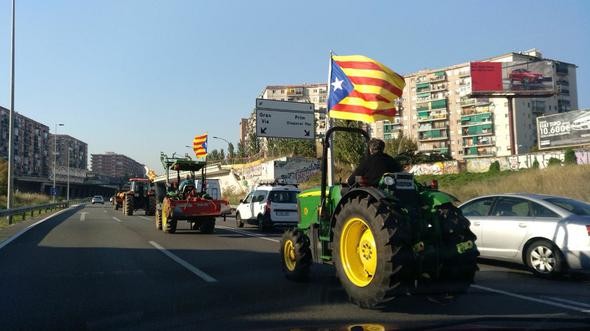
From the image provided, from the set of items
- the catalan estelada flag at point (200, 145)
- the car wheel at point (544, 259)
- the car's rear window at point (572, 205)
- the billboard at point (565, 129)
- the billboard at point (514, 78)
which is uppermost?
the billboard at point (514, 78)

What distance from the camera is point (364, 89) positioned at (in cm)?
1848

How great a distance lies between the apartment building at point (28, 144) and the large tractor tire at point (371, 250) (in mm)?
141921

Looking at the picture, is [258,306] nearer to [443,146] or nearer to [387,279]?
[387,279]

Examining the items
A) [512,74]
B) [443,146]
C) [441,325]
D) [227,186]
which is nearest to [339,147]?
[227,186]

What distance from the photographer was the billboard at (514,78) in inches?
2857

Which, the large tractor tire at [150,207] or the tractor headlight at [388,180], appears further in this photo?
the large tractor tire at [150,207]

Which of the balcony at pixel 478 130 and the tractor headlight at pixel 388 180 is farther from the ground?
the balcony at pixel 478 130

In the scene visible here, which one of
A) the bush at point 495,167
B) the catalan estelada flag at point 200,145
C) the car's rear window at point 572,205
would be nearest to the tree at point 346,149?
the catalan estelada flag at point 200,145

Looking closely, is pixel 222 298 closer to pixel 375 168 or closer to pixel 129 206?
pixel 375 168

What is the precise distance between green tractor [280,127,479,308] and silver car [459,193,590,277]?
3.37 metres

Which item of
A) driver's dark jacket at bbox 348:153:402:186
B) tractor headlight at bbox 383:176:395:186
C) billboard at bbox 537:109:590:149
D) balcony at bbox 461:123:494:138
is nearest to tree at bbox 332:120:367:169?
billboard at bbox 537:109:590:149

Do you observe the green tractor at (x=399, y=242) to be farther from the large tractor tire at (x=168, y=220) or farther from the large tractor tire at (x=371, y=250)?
the large tractor tire at (x=168, y=220)

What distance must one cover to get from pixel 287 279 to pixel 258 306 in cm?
195

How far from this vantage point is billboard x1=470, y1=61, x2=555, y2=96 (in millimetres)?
72562
